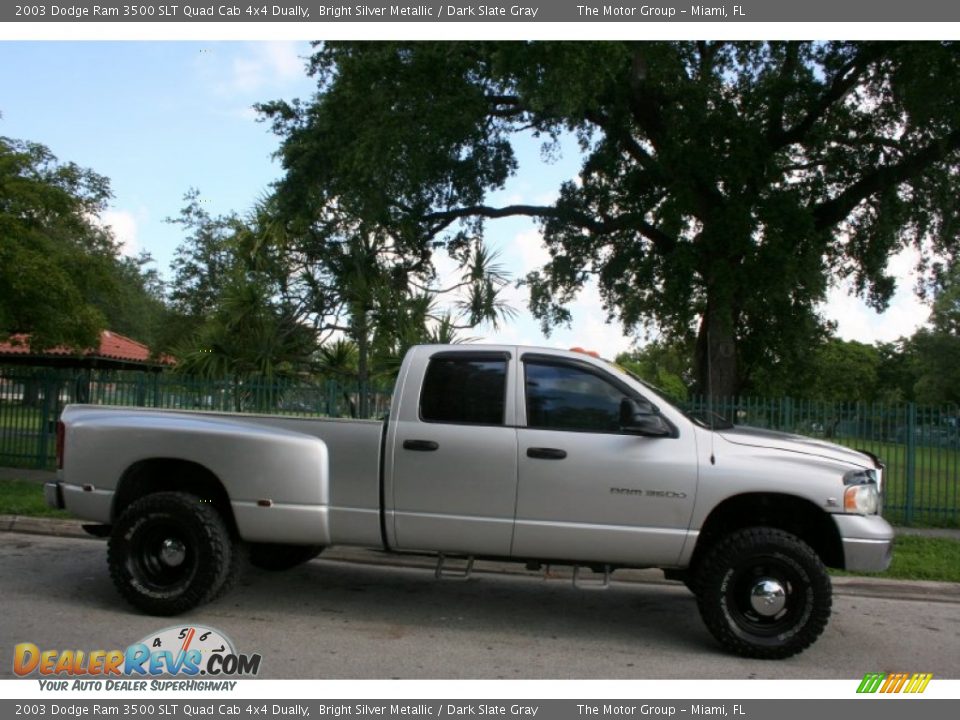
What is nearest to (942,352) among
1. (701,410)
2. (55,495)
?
(701,410)

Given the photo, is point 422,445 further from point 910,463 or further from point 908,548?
point 910,463

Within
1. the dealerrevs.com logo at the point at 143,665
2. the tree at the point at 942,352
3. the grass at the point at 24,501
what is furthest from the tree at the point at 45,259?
the tree at the point at 942,352

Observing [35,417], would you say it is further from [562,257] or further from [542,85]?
[562,257]

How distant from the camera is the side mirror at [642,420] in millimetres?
5609

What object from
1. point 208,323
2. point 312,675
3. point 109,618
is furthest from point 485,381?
point 208,323

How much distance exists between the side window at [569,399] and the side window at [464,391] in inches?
8.3

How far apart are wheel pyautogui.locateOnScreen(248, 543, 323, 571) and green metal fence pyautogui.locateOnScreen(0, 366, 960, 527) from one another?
14.1ft

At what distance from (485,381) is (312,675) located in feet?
7.39

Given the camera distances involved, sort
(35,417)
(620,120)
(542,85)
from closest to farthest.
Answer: (542,85) < (35,417) < (620,120)

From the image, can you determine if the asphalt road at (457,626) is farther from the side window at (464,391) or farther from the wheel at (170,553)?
the side window at (464,391)

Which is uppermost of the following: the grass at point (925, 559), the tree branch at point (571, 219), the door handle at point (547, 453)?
the tree branch at point (571, 219)

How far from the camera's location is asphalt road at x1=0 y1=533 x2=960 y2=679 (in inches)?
212

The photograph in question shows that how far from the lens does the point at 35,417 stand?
14.2 meters

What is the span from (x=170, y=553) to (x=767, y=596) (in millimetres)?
4158
